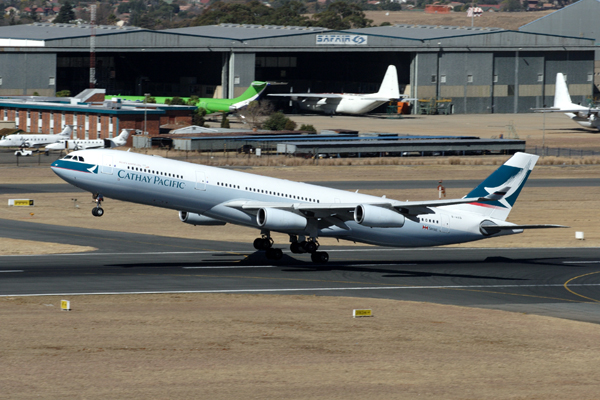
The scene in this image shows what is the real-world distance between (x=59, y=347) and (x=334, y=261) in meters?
27.1

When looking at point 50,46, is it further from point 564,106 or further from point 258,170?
point 564,106

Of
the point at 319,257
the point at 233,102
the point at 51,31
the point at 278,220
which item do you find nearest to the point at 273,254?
the point at 319,257

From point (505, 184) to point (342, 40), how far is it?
138 meters

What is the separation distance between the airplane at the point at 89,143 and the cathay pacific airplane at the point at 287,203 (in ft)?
248

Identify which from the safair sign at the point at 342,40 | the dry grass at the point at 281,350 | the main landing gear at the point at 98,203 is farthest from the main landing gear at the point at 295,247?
the safair sign at the point at 342,40

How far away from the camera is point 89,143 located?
12481 cm

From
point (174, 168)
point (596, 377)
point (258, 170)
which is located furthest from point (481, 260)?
point (258, 170)

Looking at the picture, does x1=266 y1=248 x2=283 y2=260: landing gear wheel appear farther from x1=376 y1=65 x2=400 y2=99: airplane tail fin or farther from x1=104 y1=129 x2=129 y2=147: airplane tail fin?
x1=376 y1=65 x2=400 y2=99: airplane tail fin

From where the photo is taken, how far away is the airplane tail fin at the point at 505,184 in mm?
54875

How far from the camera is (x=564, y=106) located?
538 ft

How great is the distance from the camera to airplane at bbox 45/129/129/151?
404 feet

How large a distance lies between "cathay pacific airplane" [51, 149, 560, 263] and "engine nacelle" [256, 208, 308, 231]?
0.06 m

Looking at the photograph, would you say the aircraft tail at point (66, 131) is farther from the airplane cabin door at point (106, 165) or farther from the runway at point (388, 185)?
the airplane cabin door at point (106, 165)

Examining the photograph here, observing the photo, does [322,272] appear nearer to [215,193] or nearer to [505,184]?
[215,193]
